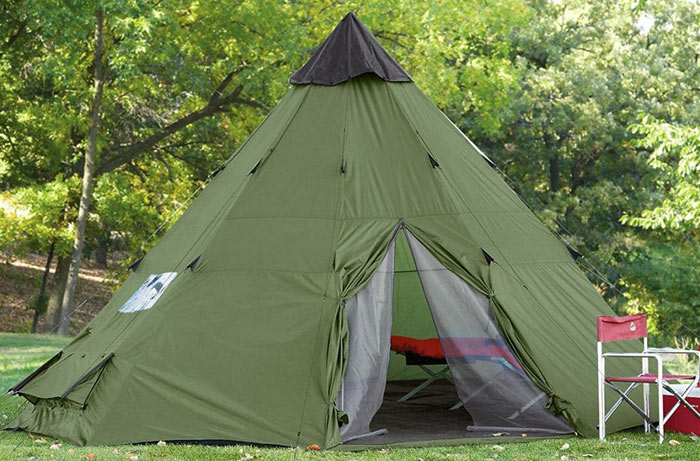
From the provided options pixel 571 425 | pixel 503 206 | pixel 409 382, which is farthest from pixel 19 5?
pixel 571 425

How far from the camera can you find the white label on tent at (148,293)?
7016 millimetres

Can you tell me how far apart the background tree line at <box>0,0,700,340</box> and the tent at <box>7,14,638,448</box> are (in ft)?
23.5

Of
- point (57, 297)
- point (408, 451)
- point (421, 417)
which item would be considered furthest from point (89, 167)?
point (408, 451)

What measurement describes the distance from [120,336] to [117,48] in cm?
1019

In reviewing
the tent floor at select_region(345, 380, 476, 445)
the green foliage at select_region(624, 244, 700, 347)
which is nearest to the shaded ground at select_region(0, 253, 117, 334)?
the green foliage at select_region(624, 244, 700, 347)

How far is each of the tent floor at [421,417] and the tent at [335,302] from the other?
47 mm

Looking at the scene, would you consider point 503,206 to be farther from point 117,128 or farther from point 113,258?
point 113,258

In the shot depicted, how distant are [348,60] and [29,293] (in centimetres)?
1956

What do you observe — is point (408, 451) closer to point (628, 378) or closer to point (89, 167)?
point (628, 378)

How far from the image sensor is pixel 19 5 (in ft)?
52.6

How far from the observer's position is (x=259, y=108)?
18.2m

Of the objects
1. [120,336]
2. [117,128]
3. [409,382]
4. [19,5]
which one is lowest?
[409,382]

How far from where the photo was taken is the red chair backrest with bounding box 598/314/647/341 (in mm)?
6301

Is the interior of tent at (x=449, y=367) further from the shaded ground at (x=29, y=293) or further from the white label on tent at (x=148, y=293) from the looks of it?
the shaded ground at (x=29, y=293)
